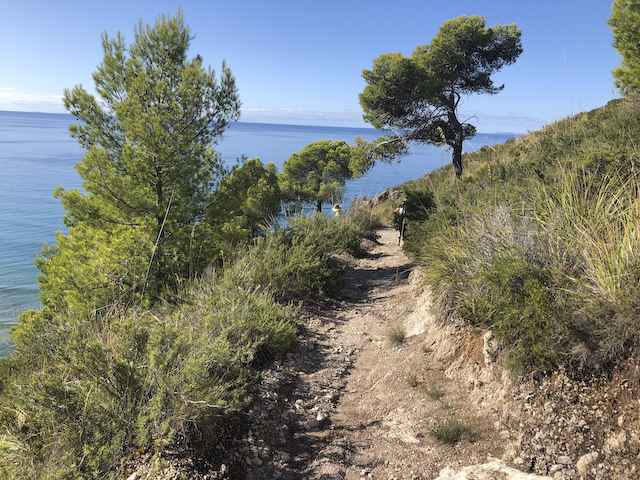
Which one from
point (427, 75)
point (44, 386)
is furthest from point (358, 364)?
point (427, 75)

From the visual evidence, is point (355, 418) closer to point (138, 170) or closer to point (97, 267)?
point (97, 267)

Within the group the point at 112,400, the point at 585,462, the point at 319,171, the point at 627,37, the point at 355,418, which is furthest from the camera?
the point at 319,171

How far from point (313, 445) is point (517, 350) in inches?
69.7

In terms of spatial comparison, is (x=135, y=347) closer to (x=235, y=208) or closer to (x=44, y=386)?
(x=44, y=386)

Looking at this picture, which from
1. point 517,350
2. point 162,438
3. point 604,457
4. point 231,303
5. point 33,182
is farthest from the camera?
point 33,182

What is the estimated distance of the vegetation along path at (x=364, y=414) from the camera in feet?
9.07

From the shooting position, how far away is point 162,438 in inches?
97.0

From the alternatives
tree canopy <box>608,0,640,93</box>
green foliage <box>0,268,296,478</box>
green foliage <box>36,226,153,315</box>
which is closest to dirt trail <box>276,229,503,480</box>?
green foliage <box>0,268,296,478</box>

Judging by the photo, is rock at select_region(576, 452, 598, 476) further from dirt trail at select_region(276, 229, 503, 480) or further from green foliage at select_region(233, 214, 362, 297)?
green foliage at select_region(233, 214, 362, 297)

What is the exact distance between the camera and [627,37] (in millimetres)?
9977

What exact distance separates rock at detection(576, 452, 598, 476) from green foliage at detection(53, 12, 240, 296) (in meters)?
5.86

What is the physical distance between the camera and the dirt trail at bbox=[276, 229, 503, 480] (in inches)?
108

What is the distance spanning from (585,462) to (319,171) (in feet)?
75.2

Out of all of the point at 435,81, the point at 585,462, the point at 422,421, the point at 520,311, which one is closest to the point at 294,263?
the point at 422,421
